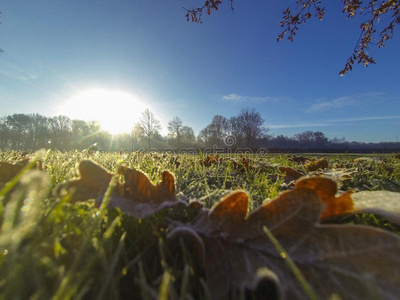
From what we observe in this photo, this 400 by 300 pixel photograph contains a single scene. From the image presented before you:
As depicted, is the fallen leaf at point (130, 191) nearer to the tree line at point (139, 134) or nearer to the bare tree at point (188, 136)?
the tree line at point (139, 134)

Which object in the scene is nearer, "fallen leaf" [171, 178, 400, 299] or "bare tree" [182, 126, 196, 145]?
"fallen leaf" [171, 178, 400, 299]

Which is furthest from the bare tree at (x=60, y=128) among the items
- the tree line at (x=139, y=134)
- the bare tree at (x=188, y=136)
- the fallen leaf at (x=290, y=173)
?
the fallen leaf at (x=290, y=173)

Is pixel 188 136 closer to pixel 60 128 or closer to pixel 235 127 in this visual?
pixel 235 127

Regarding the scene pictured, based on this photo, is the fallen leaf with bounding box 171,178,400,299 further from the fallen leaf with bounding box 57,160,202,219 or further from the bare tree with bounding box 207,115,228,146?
the bare tree with bounding box 207,115,228,146

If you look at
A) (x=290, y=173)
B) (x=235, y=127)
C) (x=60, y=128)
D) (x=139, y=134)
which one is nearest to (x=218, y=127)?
(x=235, y=127)

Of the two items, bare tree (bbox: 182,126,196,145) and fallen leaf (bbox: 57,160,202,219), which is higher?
bare tree (bbox: 182,126,196,145)

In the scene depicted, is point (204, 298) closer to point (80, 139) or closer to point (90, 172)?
point (90, 172)

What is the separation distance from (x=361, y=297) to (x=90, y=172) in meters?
0.94

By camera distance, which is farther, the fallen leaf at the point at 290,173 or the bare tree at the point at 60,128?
the bare tree at the point at 60,128

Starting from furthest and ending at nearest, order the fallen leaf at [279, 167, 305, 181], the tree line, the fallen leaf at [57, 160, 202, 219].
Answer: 1. the tree line
2. the fallen leaf at [279, 167, 305, 181]
3. the fallen leaf at [57, 160, 202, 219]

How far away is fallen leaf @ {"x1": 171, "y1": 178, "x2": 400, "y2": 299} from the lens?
576mm

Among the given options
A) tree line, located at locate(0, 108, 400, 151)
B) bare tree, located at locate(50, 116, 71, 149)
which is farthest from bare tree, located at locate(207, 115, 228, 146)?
bare tree, located at locate(50, 116, 71, 149)

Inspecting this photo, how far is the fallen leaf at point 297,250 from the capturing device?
0.58 m

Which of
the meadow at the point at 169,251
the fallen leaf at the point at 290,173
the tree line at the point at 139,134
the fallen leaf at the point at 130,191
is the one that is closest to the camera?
the meadow at the point at 169,251
